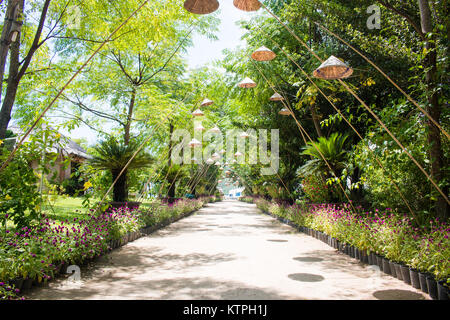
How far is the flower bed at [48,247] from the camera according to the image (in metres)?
3.08

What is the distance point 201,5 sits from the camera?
430 cm

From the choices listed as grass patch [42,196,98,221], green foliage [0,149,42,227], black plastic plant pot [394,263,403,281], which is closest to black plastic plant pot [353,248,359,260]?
black plastic plant pot [394,263,403,281]

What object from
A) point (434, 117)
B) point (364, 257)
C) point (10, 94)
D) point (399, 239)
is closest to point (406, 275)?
point (399, 239)

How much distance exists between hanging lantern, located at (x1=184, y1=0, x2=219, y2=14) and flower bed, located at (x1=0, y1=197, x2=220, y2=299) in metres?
3.52

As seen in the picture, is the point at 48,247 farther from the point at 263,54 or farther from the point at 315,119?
the point at 315,119

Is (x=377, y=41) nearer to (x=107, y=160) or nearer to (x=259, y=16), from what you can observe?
(x=259, y=16)

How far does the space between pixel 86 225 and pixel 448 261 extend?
4.96m

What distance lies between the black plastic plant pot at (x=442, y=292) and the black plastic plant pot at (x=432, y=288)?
0.26 ft

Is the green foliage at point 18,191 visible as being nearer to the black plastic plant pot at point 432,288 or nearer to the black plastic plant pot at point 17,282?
the black plastic plant pot at point 17,282

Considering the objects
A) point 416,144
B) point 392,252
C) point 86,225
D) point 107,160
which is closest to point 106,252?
point 86,225

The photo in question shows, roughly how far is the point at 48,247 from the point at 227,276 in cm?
229

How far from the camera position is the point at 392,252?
14.1 feet

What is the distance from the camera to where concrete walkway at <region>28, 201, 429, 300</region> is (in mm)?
3344

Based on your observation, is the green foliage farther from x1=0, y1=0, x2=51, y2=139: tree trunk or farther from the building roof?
x1=0, y1=0, x2=51, y2=139: tree trunk
